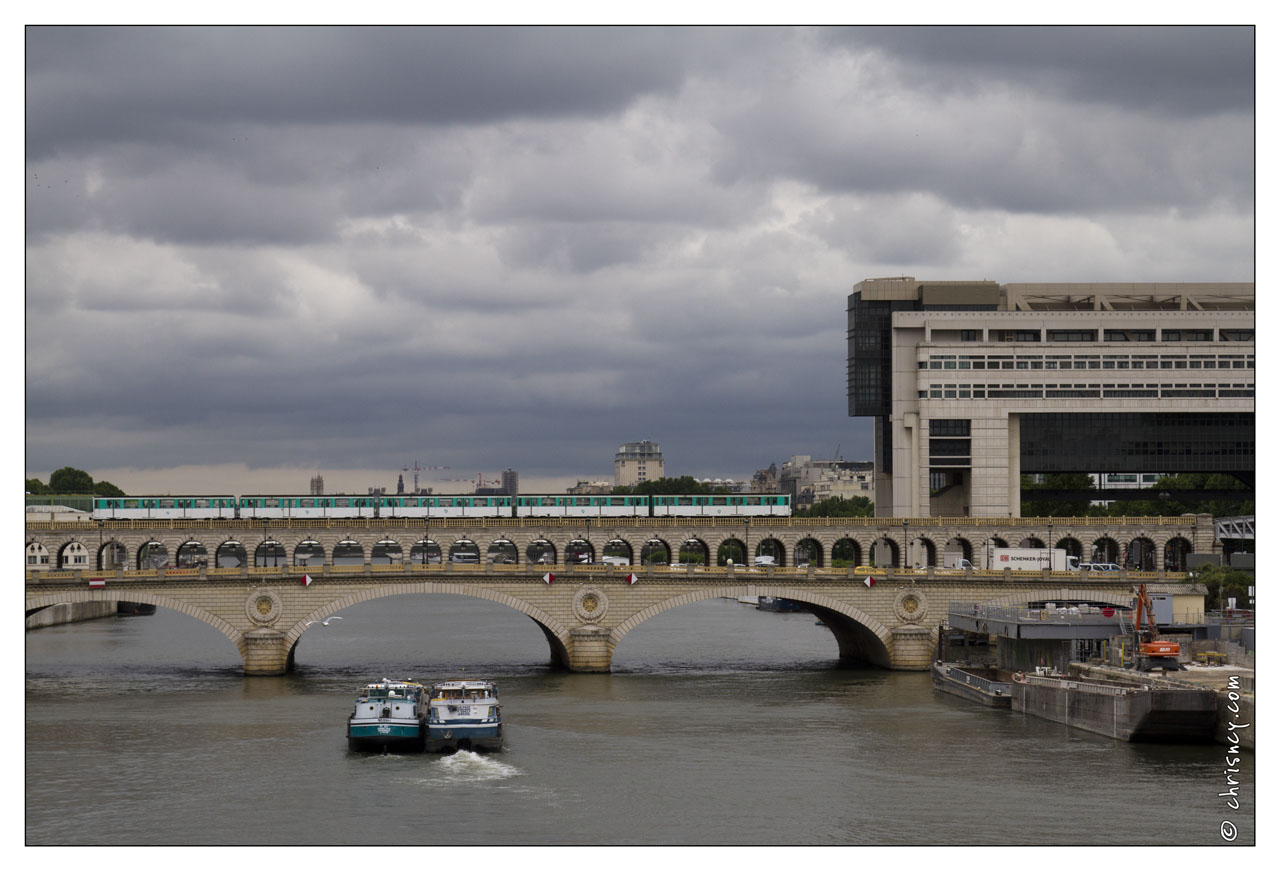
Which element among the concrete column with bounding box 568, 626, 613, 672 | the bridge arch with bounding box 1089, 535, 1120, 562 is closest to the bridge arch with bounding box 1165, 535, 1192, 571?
the bridge arch with bounding box 1089, 535, 1120, 562

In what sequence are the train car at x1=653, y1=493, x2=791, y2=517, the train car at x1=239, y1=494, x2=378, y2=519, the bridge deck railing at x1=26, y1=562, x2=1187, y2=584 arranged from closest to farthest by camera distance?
the bridge deck railing at x1=26, y1=562, x2=1187, y2=584
the train car at x1=239, y1=494, x2=378, y2=519
the train car at x1=653, y1=493, x2=791, y2=517

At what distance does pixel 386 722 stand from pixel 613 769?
14.2 meters

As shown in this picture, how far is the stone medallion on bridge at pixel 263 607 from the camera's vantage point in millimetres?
125938

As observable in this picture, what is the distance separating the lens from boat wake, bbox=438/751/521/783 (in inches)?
3255

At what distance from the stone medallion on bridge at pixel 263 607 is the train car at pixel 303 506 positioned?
59.0 feet

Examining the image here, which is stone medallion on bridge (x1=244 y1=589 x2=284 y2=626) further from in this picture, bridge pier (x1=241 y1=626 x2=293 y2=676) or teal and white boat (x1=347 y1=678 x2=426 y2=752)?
teal and white boat (x1=347 y1=678 x2=426 y2=752)

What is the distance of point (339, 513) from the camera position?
468 feet

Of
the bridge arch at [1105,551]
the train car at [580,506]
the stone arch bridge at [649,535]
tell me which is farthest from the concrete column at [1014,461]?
the train car at [580,506]

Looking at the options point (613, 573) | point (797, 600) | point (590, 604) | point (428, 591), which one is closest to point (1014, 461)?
point (797, 600)

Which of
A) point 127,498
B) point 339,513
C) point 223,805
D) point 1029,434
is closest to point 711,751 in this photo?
point 223,805

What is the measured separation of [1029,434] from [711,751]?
3717 inches

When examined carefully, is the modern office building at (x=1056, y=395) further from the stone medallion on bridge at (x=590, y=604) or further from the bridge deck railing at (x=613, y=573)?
the stone medallion on bridge at (x=590, y=604)

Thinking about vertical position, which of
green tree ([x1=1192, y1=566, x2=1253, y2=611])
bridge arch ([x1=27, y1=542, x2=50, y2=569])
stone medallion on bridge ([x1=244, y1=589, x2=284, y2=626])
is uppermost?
bridge arch ([x1=27, y1=542, x2=50, y2=569])

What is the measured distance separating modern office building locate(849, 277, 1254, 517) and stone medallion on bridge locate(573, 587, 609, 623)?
5587 centimetres
